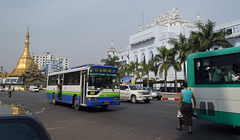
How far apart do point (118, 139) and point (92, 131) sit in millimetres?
1459

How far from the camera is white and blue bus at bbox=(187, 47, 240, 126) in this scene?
6438 mm

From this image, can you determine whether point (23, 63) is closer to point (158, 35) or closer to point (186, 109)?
point (158, 35)

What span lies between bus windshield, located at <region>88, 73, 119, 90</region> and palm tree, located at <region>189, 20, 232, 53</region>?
56.9ft

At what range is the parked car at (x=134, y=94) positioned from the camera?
1861cm

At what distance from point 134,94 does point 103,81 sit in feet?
23.1

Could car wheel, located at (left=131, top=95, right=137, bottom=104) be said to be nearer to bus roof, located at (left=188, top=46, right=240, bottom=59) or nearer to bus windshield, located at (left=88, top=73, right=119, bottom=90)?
bus windshield, located at (left=88, top=73, right=119, bottom=90)

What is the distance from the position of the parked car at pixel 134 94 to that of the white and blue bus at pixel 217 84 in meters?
10.9

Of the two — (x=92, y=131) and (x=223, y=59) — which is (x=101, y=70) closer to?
(x=92, y=131)

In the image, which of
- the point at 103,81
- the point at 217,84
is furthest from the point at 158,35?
the point at 217,84


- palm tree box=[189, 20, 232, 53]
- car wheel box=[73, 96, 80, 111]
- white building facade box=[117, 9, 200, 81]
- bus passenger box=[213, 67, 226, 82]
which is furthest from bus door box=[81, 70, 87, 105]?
white building facade box=[117, 9, 200, 81]

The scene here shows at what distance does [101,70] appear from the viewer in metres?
12.5

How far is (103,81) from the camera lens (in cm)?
1254

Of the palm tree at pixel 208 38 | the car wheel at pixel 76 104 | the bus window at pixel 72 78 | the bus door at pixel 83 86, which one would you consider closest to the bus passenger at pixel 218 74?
the bus door at pixel 83 86

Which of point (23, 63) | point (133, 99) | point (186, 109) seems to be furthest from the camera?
point (23, 63)
